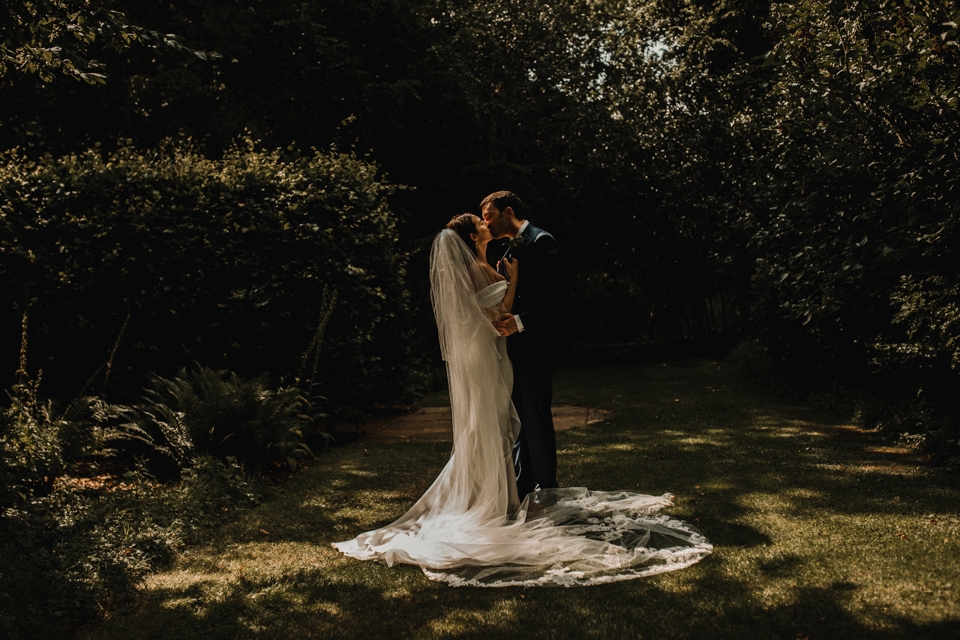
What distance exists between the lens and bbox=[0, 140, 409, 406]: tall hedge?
923 cm

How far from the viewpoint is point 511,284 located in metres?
6.09

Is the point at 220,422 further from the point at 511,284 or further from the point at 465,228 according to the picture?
the point at 511,284

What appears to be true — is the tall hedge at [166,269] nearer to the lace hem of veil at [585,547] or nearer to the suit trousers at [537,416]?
the suit trousers at [537,416]

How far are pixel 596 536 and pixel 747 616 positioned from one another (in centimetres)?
156

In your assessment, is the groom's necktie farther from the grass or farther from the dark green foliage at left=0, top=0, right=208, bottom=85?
the dark green foliage at left=0, top=0, right=208, bottom=85

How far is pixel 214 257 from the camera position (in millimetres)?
9336

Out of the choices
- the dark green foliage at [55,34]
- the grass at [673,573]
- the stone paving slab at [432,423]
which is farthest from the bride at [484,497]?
the stone paving slab at [432,423]

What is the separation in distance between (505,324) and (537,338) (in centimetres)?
26

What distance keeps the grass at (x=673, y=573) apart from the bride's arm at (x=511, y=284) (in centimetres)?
191

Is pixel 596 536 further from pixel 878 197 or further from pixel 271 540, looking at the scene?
pixel 878 197

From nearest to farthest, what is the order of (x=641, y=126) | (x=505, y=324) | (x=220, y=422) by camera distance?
(x=505, y=324)
(x=220, y=422)
(x=641, y=126)

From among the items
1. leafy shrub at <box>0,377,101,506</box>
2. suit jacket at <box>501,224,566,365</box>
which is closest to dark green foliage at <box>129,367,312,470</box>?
leafy shrub at <box>0,377,101,506</box>

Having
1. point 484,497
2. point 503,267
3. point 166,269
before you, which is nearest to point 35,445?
point 166,269

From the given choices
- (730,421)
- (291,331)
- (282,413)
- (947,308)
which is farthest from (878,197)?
(291,331)
